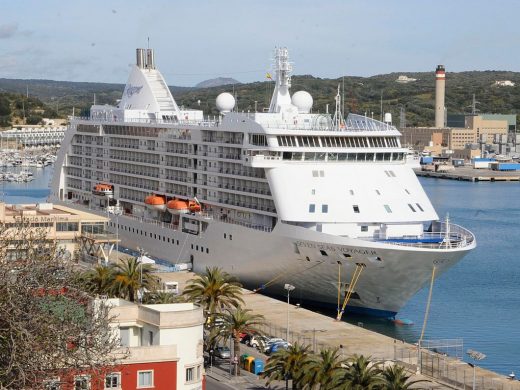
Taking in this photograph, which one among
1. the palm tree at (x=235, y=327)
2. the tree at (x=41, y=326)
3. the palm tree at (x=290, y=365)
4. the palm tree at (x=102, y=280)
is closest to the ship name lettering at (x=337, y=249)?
the palm tree at (x=102, y=280)

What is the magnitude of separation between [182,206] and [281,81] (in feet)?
21.9

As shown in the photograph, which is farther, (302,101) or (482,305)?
(302,101)

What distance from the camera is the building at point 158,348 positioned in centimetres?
2391

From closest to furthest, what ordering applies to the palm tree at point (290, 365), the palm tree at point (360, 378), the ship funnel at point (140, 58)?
the palm tree at point (360, 378) < the palm tree at point (290, 365) < the ship funnel at point (140, 58)

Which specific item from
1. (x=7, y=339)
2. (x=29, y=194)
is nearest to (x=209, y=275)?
(x=7, y=339)

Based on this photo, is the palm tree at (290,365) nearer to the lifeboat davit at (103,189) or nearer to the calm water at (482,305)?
the calm water at (482,305)

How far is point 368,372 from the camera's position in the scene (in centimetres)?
2698

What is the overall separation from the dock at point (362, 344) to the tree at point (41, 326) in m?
13.3

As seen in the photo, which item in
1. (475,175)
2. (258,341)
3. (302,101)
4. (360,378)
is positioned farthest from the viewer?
(475,175)

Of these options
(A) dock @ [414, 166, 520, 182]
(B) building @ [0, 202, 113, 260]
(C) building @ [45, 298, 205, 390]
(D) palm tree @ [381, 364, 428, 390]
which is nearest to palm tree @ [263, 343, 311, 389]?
(D) palm tree @ [381, 364, 428, 390]

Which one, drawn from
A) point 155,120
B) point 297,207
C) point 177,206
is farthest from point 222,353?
point 155,120

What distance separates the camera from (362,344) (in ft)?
116

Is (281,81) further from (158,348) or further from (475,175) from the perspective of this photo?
(475,175)

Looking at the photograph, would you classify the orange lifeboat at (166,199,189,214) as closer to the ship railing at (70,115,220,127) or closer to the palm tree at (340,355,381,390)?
the ship railing at (70,115,220,127)
